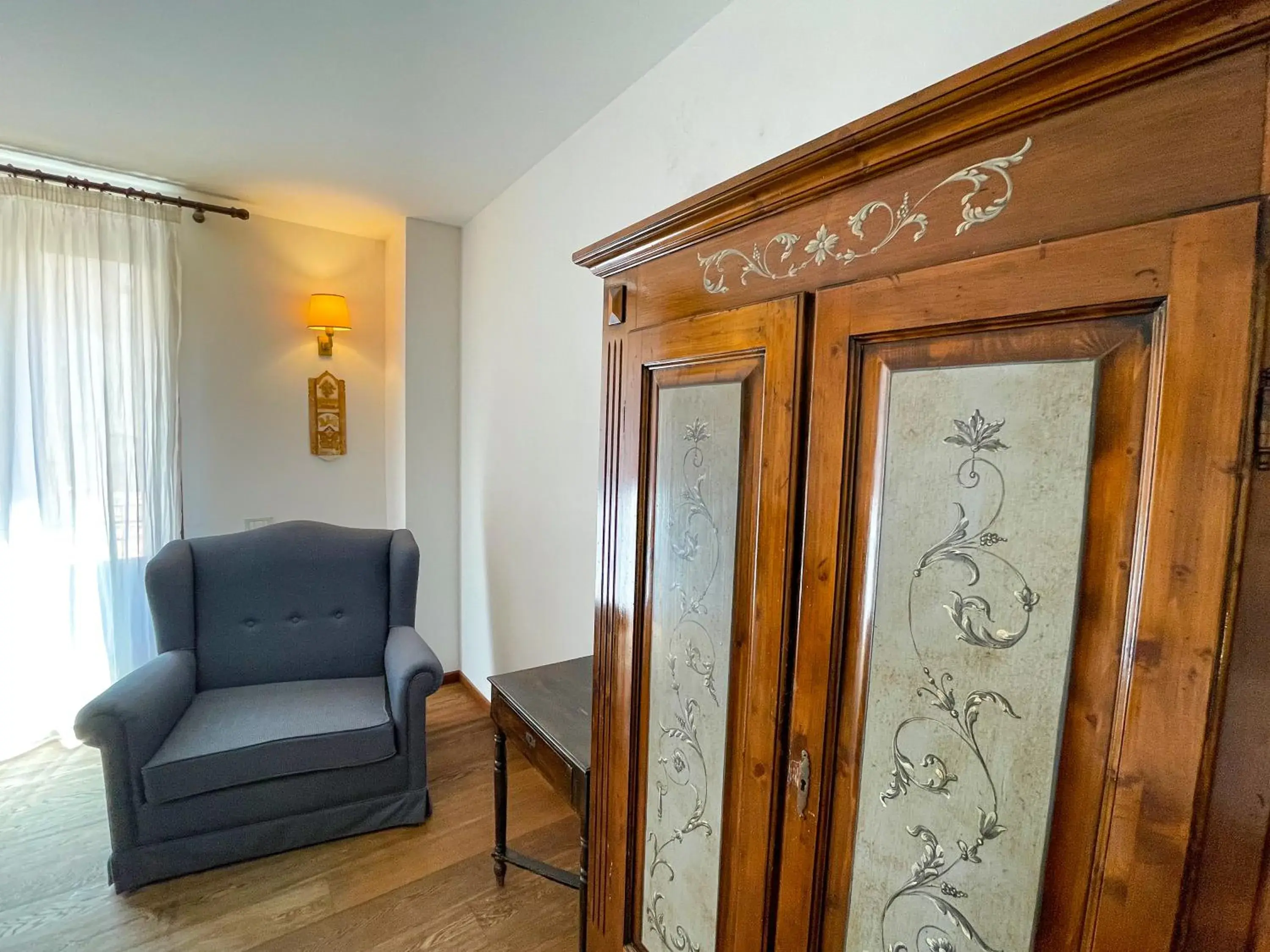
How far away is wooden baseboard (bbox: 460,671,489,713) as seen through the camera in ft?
9.99

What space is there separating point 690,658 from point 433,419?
8.50 ft

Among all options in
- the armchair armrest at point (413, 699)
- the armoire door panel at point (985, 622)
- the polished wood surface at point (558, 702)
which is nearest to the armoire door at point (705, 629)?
the armoire door panel at point (985, 622)

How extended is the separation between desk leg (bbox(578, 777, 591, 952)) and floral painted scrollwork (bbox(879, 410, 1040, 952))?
77cm

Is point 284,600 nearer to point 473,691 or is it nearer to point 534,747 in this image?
point 473,691

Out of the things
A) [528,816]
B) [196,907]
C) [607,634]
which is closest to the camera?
[607,634]

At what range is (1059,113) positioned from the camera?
0.52m

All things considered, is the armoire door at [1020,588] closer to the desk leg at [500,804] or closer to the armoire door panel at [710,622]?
the armoire door panel at [710,622]

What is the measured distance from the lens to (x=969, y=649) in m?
0.59

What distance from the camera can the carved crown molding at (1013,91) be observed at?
43 centimetres

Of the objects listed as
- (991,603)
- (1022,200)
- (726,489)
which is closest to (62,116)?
(726,489)

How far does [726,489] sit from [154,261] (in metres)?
A: 3.17

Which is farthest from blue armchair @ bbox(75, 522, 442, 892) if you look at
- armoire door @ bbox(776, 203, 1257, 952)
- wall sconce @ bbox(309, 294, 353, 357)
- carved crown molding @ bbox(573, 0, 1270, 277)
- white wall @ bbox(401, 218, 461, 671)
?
carved crown molding @ bbox(573, 0, 1270, 277)

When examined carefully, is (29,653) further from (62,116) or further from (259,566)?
(62,116)

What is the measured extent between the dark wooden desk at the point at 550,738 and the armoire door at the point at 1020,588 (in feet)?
2.35
